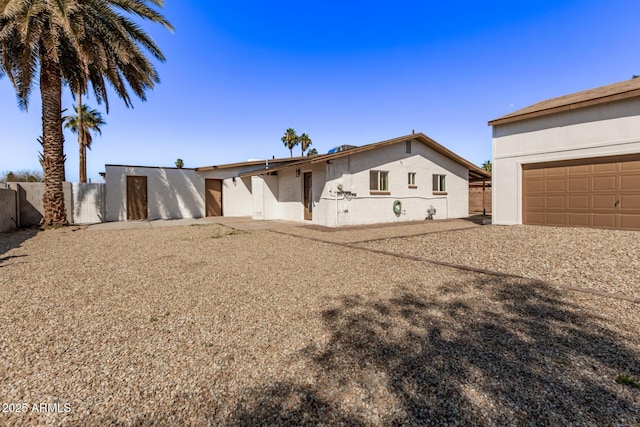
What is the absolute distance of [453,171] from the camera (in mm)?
17031

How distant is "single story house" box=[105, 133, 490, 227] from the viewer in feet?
42.5

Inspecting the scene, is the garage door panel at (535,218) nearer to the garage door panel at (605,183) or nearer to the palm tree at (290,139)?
the garage door panel at (605,183)

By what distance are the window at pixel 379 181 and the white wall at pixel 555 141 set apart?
14.6ft

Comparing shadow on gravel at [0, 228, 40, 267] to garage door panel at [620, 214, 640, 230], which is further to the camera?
garage door panel at [620, 214, 640, 230]

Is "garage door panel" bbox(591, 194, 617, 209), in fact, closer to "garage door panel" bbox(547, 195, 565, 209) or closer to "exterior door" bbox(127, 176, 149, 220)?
"garage door panel" bbox(547, 195, 565, 209)

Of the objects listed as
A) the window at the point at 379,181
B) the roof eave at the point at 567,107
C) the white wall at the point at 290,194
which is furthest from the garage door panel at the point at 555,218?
the white wall at the point at 290,194

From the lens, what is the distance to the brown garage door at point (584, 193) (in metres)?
8.88

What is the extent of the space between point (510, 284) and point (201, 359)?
181 inches

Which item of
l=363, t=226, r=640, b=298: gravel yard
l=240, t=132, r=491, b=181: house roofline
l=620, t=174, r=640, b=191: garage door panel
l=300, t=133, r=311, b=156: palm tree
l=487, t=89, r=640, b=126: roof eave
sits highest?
l=300, t=133, r=311, b=156: palm tree

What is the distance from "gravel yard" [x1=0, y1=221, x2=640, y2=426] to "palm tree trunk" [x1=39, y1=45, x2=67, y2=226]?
28.0 ft

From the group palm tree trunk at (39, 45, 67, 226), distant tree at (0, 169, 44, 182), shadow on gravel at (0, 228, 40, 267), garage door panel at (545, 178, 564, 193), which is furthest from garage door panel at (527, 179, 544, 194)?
distant tree at (0, 169, 44, 182)

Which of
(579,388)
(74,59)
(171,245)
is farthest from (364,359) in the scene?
(74,59)

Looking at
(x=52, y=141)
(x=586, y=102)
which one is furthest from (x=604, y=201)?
(x=52, y=141)

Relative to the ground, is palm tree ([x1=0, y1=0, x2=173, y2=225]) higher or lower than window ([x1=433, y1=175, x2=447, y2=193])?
higher
